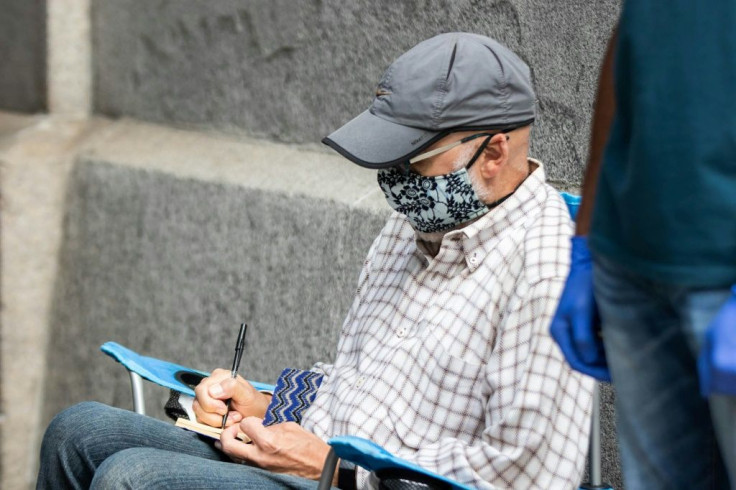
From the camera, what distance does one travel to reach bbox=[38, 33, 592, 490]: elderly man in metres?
2.12

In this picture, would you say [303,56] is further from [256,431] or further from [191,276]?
[256,431]

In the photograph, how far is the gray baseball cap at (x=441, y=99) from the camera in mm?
2377

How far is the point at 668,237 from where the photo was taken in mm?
1429

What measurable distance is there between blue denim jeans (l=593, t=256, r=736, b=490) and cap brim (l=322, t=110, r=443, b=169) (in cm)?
84

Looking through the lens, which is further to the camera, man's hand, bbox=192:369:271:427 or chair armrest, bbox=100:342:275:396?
chair armrest, bbox=100:342:275:396

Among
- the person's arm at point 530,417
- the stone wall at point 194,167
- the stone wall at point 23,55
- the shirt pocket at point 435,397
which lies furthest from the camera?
the stone wall at point 23,55

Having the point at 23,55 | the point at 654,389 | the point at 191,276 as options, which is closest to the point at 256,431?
the point at 654,389

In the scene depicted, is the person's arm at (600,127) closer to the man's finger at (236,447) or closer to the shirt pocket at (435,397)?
the shirt pocket at (435,397)

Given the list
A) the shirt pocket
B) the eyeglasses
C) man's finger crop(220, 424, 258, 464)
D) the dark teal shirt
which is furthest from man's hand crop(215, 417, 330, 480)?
the dark teal shirt

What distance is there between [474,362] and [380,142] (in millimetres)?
523

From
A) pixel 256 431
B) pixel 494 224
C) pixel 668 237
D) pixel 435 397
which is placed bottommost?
pixel 256 431

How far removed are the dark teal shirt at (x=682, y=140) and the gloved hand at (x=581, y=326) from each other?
0.21 meters

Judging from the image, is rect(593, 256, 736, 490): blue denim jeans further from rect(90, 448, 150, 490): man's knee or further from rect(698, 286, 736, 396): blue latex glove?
rect(90, 448, 150, 490): man's knee

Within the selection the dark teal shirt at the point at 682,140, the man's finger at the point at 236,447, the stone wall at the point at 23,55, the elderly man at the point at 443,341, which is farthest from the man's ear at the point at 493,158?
the stone wall at the point at 23,55
